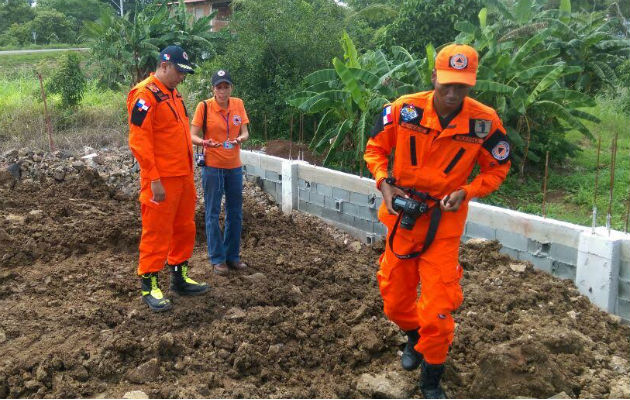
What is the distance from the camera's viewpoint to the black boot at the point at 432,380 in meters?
3.65

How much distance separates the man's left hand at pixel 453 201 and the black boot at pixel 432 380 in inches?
37.3

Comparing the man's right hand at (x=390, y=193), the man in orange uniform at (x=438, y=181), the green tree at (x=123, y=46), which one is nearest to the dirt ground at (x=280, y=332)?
the man in orange uniform at (x=438, y=181)

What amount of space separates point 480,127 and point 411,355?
157 centimetres

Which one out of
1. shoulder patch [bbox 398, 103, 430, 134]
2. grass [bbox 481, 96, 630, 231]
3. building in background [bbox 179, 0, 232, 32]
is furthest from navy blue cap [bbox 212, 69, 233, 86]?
building in background [bbox 179, 0, 232, 32]

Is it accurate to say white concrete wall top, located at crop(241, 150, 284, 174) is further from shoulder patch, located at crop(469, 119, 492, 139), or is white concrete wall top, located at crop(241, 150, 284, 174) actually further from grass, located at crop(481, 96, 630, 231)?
shoulder patch, located at crop(469, 119, 492, 139)

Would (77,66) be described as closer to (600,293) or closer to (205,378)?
(205,378)

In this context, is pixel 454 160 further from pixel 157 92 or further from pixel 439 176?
pixel 157 92

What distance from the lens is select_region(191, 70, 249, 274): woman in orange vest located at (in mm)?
5617

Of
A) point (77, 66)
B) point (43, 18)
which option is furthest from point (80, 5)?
point (77, 66)

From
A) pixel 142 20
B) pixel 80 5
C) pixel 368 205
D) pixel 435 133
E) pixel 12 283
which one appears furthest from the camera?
pixel 80 5

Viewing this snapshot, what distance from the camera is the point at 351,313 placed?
4926 mm

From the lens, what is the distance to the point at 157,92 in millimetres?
4762

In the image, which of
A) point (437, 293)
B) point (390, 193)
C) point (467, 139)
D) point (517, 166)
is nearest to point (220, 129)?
point (390, 193)

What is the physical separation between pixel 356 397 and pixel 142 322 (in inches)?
73.6
